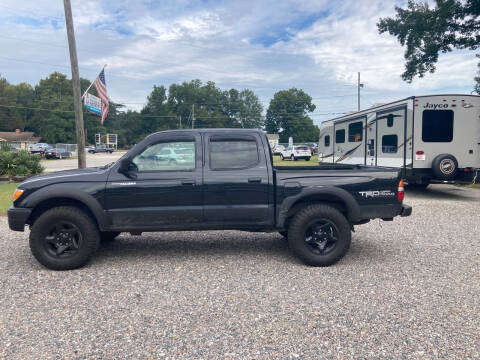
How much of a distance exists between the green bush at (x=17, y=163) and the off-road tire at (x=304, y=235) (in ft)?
47.0

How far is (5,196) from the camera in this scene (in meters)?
11.5

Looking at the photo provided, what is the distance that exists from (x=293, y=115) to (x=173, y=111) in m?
34.7

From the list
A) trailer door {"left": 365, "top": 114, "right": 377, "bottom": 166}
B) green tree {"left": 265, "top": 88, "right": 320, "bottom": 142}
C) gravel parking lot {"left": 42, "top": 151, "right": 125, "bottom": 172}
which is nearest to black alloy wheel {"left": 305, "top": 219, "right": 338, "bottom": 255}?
trailer door {"left": 365, "top": 114, "right": 377, "bottom": 166}

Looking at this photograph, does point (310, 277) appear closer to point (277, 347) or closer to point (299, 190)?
point (299, 190)

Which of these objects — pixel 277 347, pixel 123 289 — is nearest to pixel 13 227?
pixel 123 289

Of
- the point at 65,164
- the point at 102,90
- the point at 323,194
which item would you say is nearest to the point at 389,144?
the point at 323,194

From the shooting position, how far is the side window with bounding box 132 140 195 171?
498 centimetres

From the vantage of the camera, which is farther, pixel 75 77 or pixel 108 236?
pixel 75 77

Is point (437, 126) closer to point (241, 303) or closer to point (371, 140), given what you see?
point (371, 140)

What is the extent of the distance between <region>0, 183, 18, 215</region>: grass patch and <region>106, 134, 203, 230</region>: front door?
5.80 metres

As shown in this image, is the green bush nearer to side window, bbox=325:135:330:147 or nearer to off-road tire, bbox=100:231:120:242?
off-road tire, bbox=100:231:120:242

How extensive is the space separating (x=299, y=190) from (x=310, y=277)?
1141 millimetres

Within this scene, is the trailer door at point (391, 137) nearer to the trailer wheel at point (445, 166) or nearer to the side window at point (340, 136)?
the trailer wheel at point (445, 166)

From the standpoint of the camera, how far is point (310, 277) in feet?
15.0
